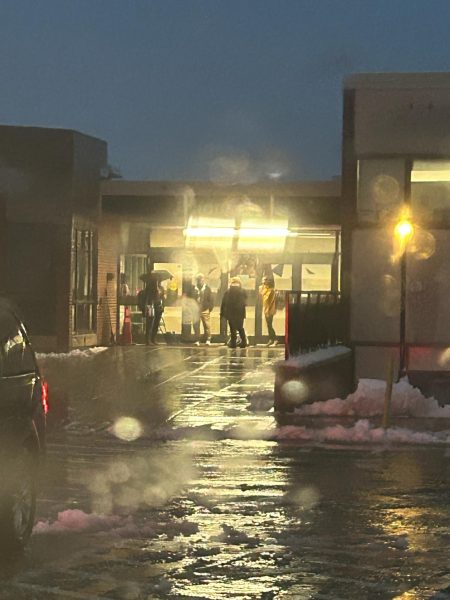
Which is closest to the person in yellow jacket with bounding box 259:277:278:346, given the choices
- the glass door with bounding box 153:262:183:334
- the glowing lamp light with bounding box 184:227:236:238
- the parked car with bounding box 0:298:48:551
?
the glowing lamp light with bounding box 184:227:236:238

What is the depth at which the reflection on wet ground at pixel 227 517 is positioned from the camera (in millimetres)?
9172

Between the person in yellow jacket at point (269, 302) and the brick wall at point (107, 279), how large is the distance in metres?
4.63

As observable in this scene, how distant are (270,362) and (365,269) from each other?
858cm

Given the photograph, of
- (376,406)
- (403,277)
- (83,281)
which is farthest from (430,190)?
(83,281)

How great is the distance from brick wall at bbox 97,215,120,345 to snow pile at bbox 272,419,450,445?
2203 cm

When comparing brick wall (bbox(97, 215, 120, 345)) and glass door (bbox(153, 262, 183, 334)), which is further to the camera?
glass door (bbox(153, 262, 183, 334))

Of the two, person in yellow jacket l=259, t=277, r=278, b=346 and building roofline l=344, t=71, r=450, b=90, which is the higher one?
building roofline l=344, t=71, r=450, b=90

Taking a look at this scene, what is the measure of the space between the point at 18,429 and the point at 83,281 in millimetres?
30127

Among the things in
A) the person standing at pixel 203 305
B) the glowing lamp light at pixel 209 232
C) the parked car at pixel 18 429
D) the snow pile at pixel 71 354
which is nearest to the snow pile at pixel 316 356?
the snow pile at pixel 71 354

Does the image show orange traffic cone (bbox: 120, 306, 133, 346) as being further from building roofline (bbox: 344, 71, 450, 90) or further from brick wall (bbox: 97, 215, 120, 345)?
building roofline (bbox: 344, 71, 450, 90)

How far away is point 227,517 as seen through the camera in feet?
39.1

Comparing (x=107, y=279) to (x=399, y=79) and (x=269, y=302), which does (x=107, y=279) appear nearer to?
(x=269, y=302)

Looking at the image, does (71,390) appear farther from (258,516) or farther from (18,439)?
(18,439)

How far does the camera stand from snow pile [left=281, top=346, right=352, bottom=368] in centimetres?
2248
